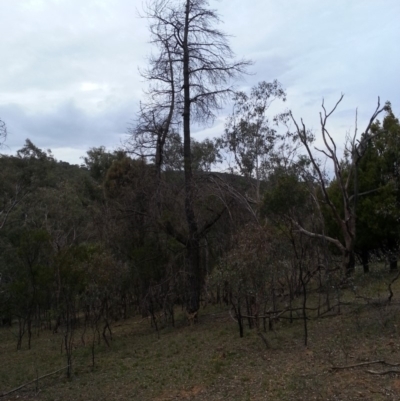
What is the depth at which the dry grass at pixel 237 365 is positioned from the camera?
8398mm

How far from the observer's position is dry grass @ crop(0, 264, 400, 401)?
27.6ft

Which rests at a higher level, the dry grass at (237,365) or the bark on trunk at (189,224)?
the bark on trunk at (189,224)

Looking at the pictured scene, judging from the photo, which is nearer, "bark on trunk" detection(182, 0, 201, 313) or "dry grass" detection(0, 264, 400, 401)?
"dry grass" detection(0, 264, 400, 401)

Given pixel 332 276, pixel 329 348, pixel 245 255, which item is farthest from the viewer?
pixel 332 276

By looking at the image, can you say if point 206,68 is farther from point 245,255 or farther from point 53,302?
point 53,302

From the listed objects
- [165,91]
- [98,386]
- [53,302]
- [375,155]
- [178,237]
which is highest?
[165,91]

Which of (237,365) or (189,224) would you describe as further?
(189,224)

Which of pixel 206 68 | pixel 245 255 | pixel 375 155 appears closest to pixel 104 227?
pixel 206 68

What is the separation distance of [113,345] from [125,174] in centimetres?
839

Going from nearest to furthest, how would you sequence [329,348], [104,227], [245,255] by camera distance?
[329,348], [245,255], [104,227]

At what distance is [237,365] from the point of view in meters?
10.5

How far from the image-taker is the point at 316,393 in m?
7.93

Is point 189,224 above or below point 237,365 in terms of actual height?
above

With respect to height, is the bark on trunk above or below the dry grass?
above
